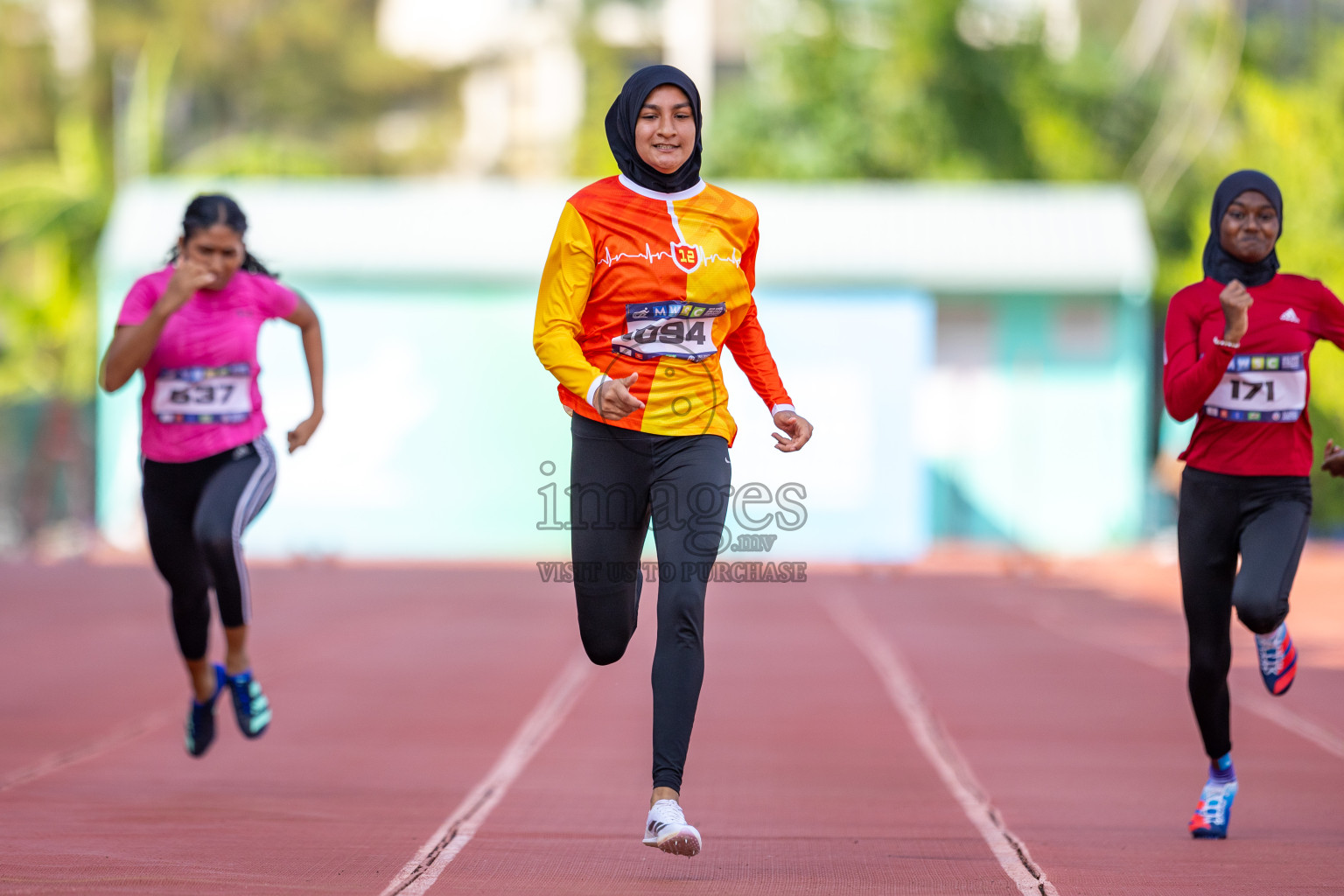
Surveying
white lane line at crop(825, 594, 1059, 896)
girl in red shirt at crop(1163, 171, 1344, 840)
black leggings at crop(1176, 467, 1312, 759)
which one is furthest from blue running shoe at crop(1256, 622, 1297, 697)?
white lane line at crop(825, 594, 1059, 896)

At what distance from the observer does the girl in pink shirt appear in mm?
6879

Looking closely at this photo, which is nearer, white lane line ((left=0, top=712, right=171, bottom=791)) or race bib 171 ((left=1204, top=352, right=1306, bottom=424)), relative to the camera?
race bib 171 ((left=1204, top=352, right=1306, bottom=424))

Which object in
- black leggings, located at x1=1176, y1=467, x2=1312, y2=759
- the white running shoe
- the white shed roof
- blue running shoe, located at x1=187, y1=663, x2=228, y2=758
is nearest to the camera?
the white running shoe

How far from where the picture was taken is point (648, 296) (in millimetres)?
5191

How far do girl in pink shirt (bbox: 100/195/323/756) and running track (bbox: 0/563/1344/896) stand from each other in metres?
0.56

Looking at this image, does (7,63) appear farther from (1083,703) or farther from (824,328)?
(1083,703)

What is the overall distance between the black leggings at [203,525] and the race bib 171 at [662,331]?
2313 millimetres

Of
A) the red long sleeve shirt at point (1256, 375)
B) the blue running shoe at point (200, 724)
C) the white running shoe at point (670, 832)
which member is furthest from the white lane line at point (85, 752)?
the red long sleeve shirt at point (1256, 375)

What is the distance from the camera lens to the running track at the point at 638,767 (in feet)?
17.3

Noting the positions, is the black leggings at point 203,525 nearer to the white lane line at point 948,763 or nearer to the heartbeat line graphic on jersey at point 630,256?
the heartbeat line graphic on jersey at point 630,256

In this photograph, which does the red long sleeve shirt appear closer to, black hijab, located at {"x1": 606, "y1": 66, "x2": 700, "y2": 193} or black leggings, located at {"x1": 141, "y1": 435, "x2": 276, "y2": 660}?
black hijab, located at {"x1": 606, "y1": 66, "x2": 700, "y2": 193}

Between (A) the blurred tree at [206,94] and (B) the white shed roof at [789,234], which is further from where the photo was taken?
(A) the blurred tree at [206,94]

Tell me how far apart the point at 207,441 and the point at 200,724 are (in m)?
1.16

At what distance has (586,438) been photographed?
208 inches
